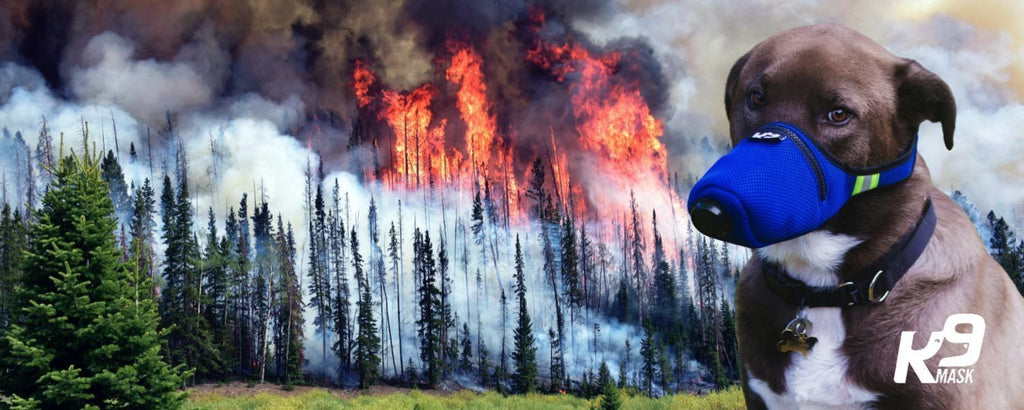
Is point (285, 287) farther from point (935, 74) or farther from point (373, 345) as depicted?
point (935, 74)

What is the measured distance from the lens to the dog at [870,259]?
2.24 metres

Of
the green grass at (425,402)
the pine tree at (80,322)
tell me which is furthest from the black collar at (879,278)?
the green grass at (425,402)

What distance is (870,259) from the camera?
2379mm

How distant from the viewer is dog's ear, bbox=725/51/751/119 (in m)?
2.66

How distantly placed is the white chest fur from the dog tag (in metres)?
0.02

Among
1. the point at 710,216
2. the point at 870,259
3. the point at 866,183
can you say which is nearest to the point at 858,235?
the point at 870,259

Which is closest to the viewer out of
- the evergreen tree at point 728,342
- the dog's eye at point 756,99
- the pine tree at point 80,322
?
the dog's eye at point 756,99

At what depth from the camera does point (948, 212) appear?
258 cm

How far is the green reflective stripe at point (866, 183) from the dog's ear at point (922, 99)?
0.24m

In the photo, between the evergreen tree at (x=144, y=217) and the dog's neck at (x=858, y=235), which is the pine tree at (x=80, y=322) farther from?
the evergreen tree at (x=144, y=217)

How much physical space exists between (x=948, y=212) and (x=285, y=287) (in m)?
21.3

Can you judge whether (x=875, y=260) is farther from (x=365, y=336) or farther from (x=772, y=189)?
(x=365, y=336)

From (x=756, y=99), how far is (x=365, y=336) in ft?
67.0

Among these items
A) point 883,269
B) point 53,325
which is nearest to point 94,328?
point 53,325
